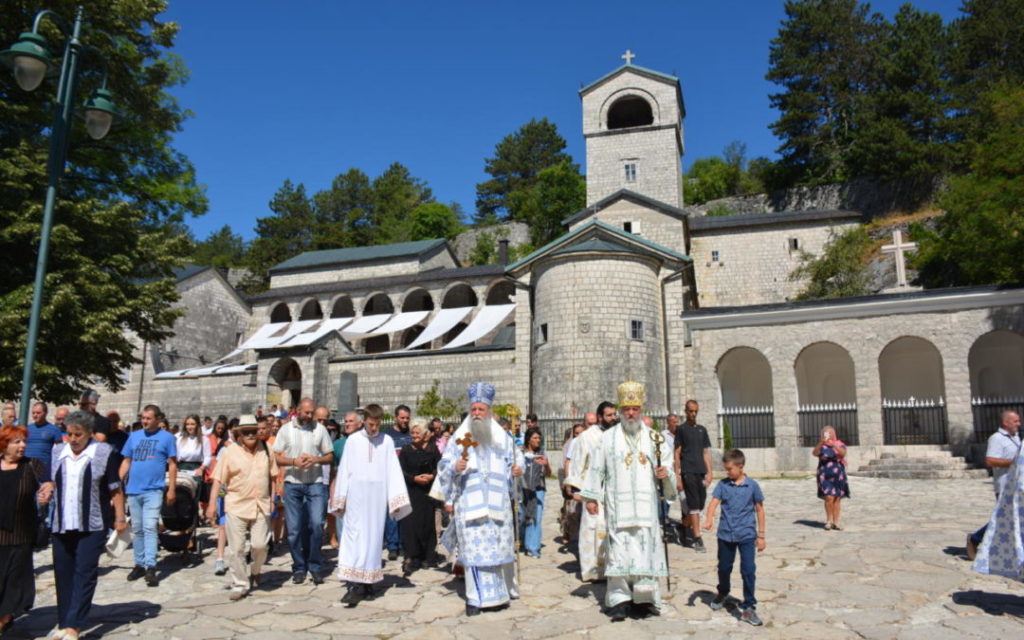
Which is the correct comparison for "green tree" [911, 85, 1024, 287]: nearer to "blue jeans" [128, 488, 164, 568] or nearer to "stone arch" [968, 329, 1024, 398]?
"stone arch" [968, 329, 1024, 398]

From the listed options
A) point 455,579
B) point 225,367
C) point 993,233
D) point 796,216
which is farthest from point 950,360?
point 225,367

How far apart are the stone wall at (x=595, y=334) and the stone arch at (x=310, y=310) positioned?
21.7 meters

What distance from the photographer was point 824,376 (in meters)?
22.8

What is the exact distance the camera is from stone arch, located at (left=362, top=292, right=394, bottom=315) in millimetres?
40562

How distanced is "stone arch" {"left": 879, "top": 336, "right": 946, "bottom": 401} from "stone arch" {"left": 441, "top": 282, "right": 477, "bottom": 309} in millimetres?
21481

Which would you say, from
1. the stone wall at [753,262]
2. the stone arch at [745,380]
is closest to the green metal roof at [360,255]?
the stone wall at [753,262]

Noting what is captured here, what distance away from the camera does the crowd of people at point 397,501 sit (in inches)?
215

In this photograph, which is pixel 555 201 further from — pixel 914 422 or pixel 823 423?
pixel 914 422

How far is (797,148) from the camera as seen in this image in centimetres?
4731

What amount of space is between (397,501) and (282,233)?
208 ft

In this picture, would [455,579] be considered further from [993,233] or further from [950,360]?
[993,233]

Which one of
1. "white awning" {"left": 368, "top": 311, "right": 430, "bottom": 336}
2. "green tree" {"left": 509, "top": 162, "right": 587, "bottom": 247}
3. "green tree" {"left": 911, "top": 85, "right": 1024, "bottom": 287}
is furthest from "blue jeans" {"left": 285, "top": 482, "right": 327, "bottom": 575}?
"green tree" {"left": 509, "top": 162, "right": 587, "bottom": 247}

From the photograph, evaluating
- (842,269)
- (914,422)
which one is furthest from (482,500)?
(842,269)

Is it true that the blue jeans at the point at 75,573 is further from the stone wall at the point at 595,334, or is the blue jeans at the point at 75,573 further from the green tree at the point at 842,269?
the green tree at the point at 842,269
